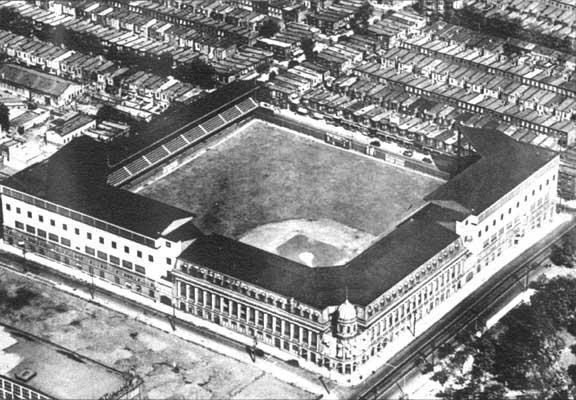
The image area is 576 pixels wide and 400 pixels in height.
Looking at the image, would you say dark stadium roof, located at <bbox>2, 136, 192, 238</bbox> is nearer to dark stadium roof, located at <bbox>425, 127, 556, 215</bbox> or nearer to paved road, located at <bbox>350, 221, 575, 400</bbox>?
paved road, located at <bbox>350, 221, 575, 400</bbox>

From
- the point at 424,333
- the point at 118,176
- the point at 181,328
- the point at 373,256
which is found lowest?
the point at 424,333

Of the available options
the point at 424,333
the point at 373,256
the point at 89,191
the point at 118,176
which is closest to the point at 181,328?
the point at 89,191

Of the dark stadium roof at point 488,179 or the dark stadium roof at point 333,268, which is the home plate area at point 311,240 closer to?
the dark stadium roof at point 333,268

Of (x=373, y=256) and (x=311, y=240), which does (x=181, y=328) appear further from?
(x=373, y=256)

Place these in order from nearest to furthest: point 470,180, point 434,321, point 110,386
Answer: point 110,386 < point 434,321 < point 470,180

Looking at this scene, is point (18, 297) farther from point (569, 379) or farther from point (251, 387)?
point (569, 379)

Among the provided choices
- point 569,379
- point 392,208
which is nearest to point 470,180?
point 392,208
